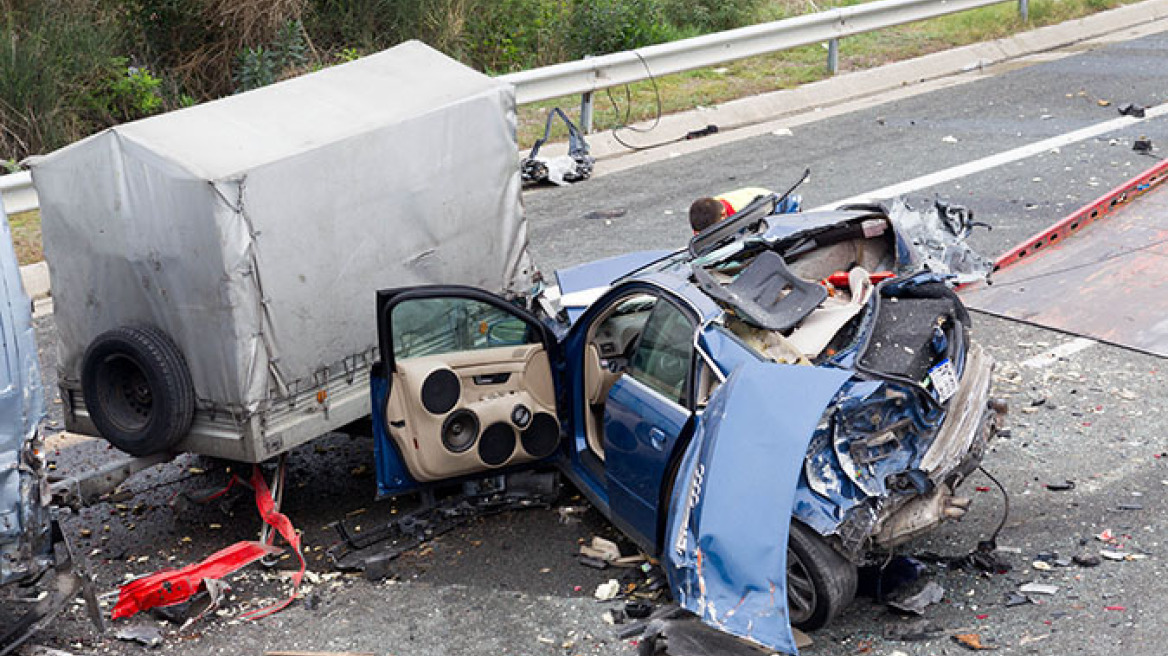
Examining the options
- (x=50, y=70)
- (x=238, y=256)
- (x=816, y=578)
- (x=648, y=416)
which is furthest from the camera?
(x=50, y=70)

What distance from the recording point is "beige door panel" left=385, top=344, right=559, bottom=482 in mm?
6938

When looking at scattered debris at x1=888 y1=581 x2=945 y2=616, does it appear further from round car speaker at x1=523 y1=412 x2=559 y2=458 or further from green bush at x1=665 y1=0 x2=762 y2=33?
green bush at x1=665 y1=0 x2=762 y2=33

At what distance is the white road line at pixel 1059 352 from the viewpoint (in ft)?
28.8

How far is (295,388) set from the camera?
6.93 meters

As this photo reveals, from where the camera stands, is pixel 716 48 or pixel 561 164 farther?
pixel 716 48

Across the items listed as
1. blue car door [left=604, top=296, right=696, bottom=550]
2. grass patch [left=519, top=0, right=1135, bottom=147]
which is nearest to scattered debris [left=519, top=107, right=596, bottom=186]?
grass patch [left=519, top=0, right=1135, bottom=147]

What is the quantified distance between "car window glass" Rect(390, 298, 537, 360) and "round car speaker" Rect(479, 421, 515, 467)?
0.47 m

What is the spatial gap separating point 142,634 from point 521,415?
7.03 feet

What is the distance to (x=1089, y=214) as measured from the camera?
11.1 m

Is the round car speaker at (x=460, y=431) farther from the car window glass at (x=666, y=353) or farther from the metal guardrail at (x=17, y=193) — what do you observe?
the metal guardrail at (x=17, y=193)

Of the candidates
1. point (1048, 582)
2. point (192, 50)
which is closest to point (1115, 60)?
point (192, 50)

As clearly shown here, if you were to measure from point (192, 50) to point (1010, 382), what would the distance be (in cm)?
1041

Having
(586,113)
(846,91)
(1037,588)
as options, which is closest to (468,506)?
(1037,588)

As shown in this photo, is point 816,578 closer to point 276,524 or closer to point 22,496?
point 276,524
